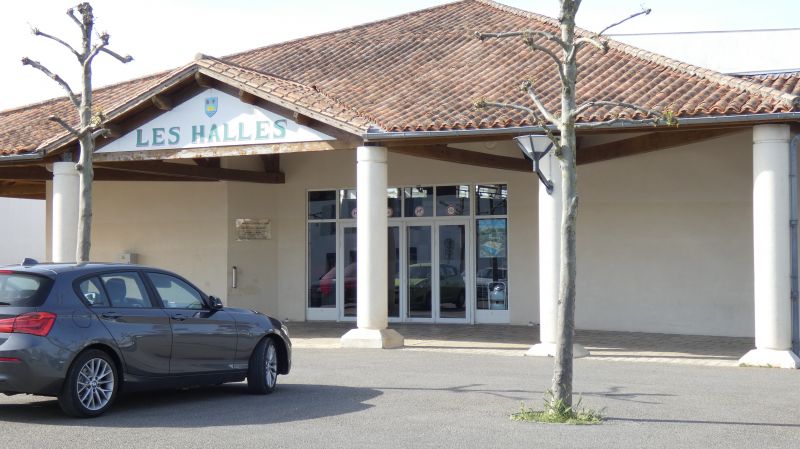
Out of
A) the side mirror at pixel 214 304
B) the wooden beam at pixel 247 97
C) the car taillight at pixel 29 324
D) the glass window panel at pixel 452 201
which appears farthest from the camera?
the glass window panel at pixel 452 201

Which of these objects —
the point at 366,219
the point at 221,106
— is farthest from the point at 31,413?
the point at 221,106

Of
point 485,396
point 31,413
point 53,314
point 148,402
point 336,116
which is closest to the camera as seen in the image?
point 53,314

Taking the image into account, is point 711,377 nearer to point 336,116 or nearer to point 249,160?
point 336,116

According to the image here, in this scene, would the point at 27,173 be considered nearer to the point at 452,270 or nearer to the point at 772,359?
the point at 452,270

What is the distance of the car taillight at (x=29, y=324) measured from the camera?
8.41 m

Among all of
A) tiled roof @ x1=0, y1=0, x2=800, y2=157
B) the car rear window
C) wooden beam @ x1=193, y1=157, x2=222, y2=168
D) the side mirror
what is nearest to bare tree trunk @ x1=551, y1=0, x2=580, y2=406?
the side mirror

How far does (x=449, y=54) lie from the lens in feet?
63.7

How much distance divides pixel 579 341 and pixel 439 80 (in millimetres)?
5037

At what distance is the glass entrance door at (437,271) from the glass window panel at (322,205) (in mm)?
1850

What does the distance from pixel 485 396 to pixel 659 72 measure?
7858 millimetres

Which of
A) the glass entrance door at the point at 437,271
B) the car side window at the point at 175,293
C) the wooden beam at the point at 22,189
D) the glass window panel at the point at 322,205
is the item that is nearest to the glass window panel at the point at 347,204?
the glass window panel at the point at 322,205

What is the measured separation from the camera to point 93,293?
909 centimetres

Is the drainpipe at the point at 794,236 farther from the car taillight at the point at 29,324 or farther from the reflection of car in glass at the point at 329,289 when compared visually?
the reflection of car in glass at the point at 329,289

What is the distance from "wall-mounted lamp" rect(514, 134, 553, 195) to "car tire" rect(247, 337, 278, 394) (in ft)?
16.0
